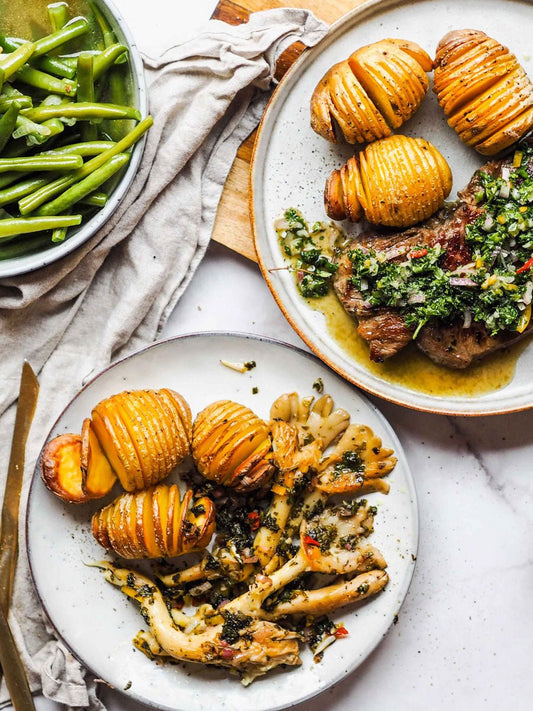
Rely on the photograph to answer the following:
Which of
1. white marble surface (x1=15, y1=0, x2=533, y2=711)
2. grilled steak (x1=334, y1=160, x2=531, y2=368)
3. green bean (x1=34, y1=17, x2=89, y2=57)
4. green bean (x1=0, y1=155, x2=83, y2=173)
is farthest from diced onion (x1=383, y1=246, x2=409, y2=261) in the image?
green bean (x1=34, y1=17, x2=89, y2=57)

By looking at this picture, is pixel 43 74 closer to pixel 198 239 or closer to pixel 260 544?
pixel 198 239

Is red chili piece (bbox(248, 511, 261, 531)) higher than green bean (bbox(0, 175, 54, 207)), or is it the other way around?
green bean (bbox(0, 175, 54, 207))

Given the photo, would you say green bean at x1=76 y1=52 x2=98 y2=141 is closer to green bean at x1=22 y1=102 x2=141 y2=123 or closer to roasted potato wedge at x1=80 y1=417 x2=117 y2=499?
green bean at x1=22 y1=102 x2=141 y2=123

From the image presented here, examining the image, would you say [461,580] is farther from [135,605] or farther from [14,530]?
[14,530]

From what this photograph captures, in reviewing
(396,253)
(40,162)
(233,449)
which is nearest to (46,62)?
(40,162)

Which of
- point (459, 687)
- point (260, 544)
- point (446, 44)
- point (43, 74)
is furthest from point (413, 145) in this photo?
point (459, 687)

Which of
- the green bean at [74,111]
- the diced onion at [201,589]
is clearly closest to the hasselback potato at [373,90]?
the green bean at [74,111]
